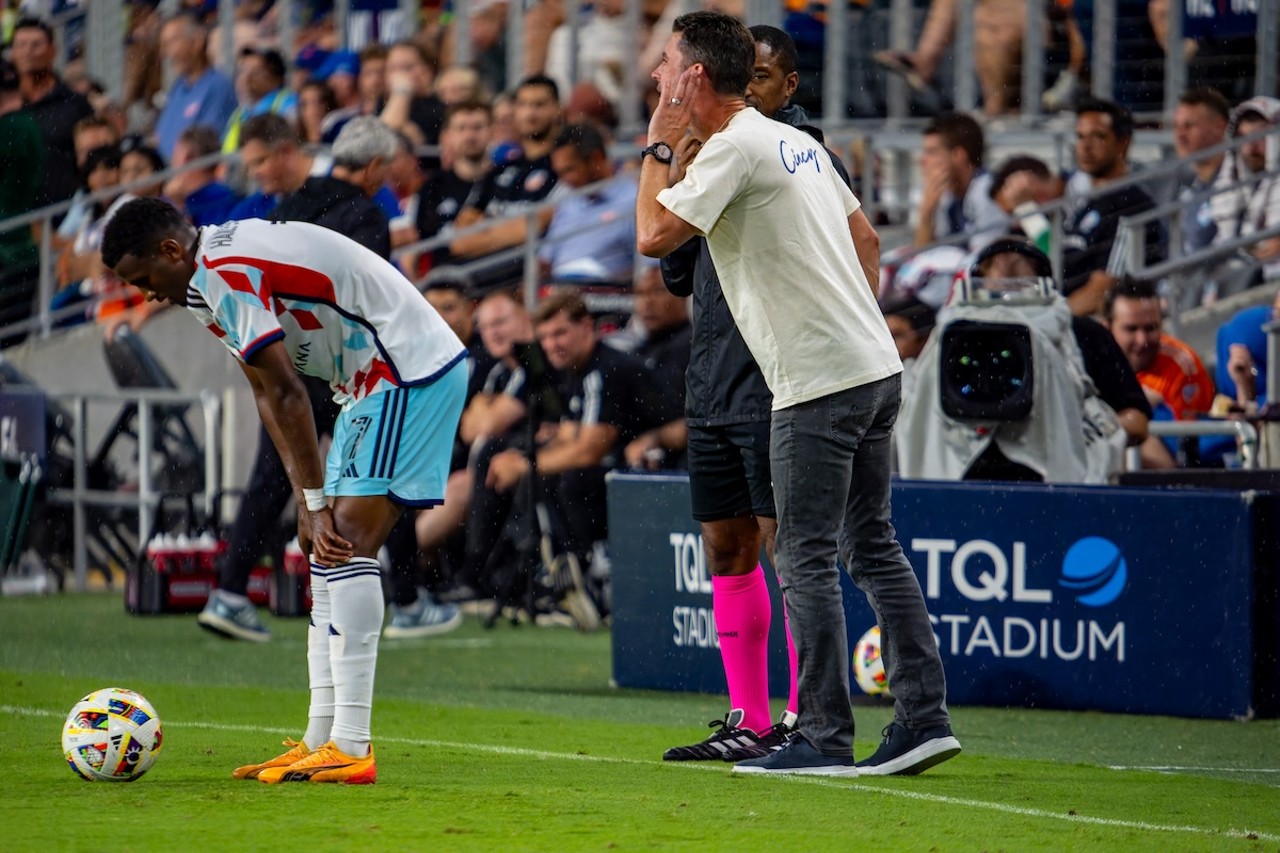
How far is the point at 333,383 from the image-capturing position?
660cm

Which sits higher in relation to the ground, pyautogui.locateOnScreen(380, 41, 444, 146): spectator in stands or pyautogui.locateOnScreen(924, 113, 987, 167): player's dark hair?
pyautogui.locateOnScreen(380, 41, 444, 146): spectator in stands

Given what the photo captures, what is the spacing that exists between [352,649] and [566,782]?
772 mm

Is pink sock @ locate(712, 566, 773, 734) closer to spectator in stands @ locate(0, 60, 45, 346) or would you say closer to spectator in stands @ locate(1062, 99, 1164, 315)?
spectator in stands @ locate(1062, 99, 1164, 315)

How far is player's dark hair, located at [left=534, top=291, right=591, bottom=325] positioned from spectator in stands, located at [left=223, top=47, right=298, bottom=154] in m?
6.06

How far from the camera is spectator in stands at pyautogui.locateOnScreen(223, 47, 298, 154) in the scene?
731 inches

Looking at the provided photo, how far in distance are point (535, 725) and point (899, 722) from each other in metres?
2.05

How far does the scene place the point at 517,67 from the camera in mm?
18734

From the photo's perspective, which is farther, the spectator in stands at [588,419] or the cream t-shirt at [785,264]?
the spectator in stands at [588,419]

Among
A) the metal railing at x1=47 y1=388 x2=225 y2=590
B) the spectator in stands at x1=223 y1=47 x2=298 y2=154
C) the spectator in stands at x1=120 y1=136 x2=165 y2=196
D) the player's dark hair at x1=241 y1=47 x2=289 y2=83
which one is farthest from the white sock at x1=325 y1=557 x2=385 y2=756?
the player's dark hair at x1=241 y1=47 x2=289 y2=83

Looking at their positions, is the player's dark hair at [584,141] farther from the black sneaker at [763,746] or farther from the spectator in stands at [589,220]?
the black sneaker at [763,746]

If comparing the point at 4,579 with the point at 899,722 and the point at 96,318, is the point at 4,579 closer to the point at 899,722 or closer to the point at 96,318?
the point at 96,318

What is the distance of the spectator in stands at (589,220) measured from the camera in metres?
15.1

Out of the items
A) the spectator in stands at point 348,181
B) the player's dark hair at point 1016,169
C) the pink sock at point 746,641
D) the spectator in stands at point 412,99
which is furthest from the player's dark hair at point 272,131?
the spectator in stands at point 412,99

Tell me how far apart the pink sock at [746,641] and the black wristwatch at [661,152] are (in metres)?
1.56
